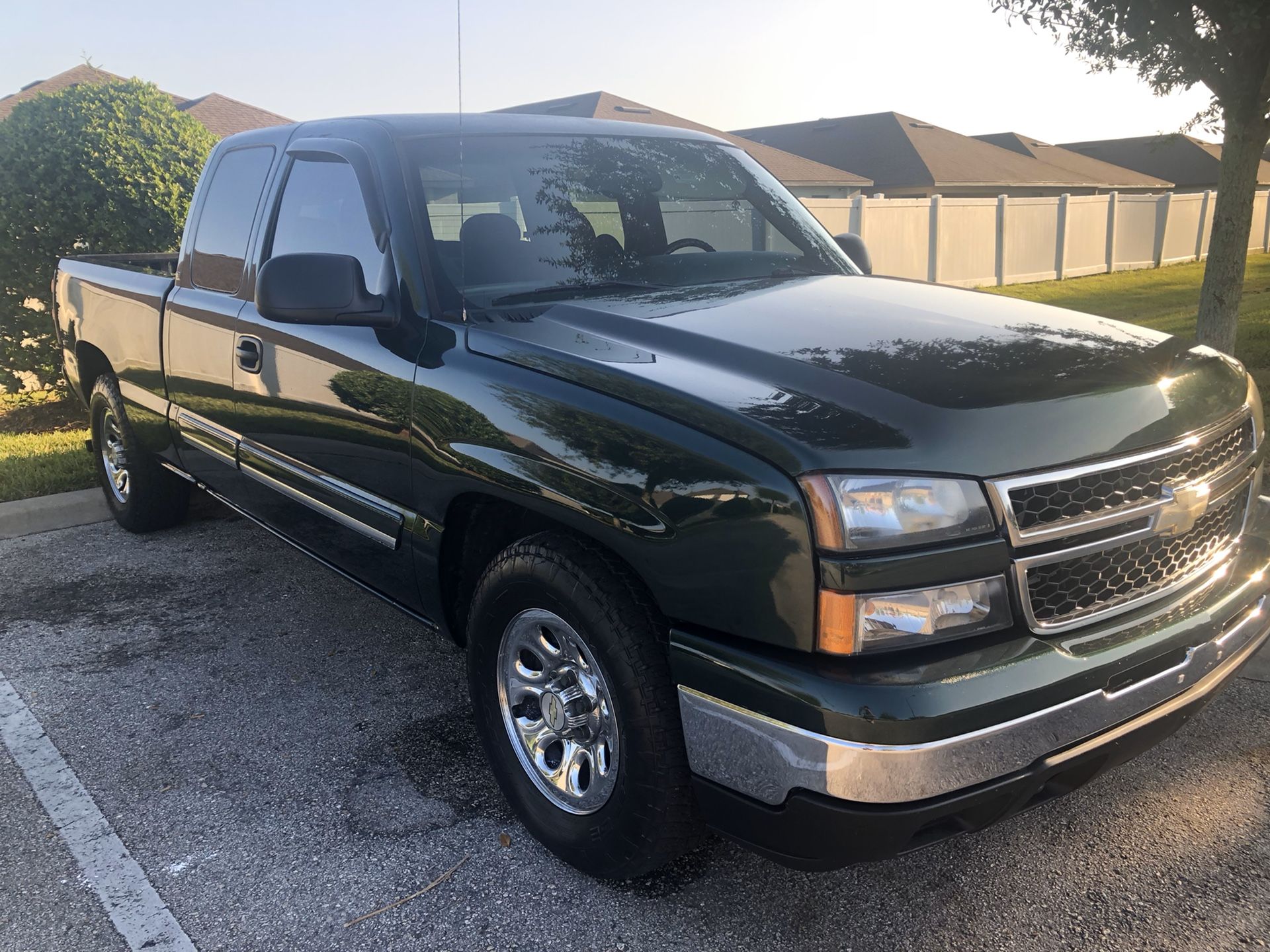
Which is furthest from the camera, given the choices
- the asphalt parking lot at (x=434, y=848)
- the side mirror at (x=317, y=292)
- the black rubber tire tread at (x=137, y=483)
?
the black rubber tire tread at (x=137, y=483)

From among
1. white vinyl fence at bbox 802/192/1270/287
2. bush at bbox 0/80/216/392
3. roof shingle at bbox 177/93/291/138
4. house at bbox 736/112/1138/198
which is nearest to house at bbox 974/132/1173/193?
house at bbox 736/112/1138/198

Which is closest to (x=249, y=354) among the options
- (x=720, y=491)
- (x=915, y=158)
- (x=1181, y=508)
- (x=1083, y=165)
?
(x=720, y=491)

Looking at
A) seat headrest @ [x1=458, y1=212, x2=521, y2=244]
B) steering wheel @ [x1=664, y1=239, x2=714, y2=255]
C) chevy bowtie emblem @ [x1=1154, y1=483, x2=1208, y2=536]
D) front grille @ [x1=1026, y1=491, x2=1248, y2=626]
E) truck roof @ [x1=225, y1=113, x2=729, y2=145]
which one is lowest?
front grille @ [x1=1026, y1=491, x2=1248, y2=626]

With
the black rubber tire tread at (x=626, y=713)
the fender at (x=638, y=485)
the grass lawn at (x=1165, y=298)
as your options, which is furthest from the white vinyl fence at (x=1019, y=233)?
the black rubber tire tread at (x=626, y=713)

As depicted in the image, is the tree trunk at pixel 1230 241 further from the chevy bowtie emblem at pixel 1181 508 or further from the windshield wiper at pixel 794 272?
the chevy bowtie emblem at pixel 1181 508

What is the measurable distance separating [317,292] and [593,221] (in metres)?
0.97

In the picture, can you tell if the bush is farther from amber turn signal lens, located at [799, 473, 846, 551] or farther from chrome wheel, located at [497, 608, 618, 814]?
amber turn signal lens, located at [799, 473, 846, 551]

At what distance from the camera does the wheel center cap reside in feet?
8.79

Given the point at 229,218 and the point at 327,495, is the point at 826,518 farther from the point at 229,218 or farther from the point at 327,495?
the point at 229,218

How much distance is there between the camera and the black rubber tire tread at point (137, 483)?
5.36m

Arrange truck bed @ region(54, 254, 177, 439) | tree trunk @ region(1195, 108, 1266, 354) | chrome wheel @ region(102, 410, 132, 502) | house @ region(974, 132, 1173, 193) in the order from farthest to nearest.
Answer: house @ region(974, 132, 1173, 193) → tree trunk @ region(1195, 108, 1266, 354) → chrome wheel @ region(102, 410, 132, 502) → truck bed @ region(54, 254, 177, 439)

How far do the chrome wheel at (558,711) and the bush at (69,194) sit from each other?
268 inches

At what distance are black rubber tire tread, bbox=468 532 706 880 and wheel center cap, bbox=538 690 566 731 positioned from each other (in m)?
0.22

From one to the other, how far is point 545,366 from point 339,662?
2018 millimetres
